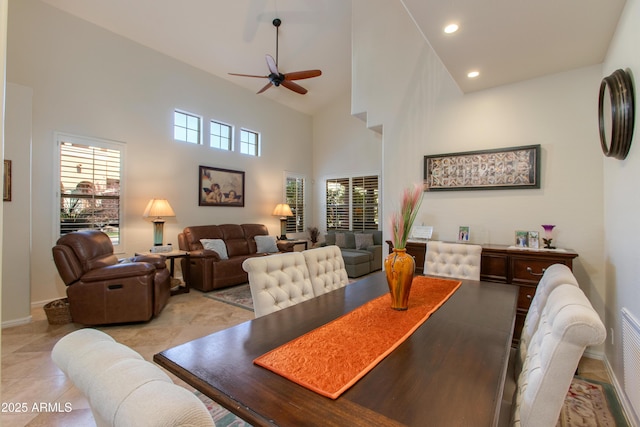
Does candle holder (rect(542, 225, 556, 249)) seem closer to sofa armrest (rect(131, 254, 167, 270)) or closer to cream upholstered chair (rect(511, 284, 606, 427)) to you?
cream upholstered chair (rect(511, 284, 606, 427))

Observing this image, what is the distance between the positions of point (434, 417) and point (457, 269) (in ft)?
6.67

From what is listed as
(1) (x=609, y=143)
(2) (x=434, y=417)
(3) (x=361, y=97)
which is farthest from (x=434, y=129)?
(2) (x=434, y=417)

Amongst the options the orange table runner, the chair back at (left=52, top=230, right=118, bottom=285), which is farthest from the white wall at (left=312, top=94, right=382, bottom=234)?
the orange table runner

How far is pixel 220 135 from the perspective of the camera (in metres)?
6.09

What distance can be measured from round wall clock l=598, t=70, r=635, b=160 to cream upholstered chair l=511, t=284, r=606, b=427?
159cm

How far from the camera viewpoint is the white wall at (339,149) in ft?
23.2

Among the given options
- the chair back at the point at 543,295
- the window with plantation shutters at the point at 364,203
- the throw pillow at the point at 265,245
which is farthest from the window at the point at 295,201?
the chair back at the point at 543,295

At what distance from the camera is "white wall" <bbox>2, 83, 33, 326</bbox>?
3.26 metres

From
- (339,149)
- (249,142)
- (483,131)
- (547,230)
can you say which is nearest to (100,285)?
(249,142)

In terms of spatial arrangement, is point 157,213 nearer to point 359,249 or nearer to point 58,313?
point 58,313

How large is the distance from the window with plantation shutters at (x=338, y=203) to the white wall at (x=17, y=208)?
560cm

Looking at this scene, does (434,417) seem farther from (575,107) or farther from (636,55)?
(575,107)

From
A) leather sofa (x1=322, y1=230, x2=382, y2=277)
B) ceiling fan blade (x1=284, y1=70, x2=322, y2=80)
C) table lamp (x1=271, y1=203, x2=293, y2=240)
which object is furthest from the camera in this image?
table lamp (x1=271, y1=203, x2=293, y2=240)

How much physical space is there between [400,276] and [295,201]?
6.08 meters
